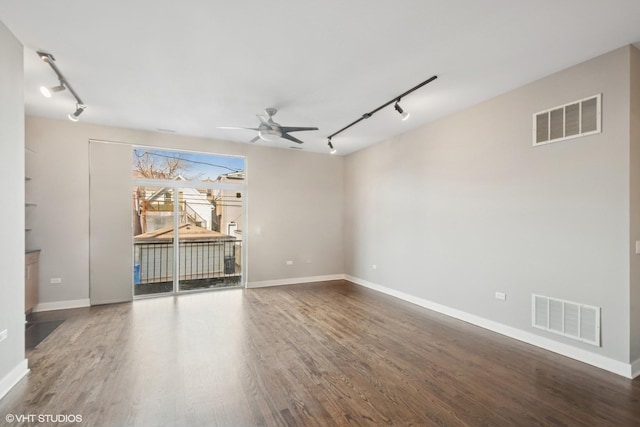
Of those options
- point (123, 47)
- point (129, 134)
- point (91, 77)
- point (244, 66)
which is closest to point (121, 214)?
point (129, 134)

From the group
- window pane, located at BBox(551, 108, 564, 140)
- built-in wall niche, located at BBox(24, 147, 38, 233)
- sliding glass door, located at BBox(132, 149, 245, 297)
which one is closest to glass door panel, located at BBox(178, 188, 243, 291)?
sliding glass door, located at BBox(132, 149, 245, 297)

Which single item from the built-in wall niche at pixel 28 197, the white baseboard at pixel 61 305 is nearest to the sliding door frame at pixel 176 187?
the white baseboard at pixel 61 305

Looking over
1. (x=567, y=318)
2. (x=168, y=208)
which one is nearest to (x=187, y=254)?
(x=168, y=208)

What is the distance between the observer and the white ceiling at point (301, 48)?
2.29 m

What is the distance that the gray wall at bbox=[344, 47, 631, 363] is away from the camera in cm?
284

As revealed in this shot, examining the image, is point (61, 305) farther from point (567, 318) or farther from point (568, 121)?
point (568, 121)

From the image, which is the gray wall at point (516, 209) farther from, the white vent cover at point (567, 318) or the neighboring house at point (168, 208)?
the neighboring house at point (168, 208)

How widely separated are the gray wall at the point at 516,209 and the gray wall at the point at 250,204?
5.80ft

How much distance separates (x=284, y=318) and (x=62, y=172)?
4.51 m

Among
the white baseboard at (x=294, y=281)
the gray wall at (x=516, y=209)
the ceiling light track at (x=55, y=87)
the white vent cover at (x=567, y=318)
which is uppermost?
the ceiling light track at (x=55, y=87)

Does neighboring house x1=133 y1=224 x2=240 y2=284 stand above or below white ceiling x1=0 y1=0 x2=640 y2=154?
below

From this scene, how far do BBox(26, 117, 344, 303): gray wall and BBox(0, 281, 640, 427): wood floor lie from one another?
4.00ft

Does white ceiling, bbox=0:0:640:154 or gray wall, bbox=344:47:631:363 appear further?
gray wall, bbox=344:47:631:363

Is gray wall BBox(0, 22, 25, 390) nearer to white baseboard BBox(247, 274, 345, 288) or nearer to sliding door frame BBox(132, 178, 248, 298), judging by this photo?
sliding door frame BBox(132, 178, 248, 298)
